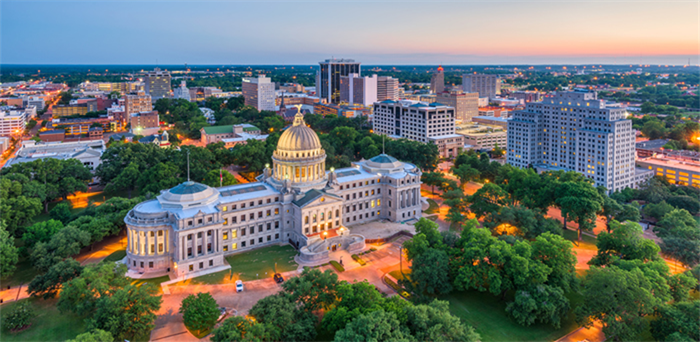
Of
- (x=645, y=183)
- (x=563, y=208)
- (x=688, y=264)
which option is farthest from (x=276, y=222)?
(x=645, y=183)

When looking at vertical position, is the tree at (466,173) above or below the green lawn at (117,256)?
above

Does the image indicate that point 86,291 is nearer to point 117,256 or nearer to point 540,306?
point 117,256

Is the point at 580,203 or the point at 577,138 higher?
the point at 577,138

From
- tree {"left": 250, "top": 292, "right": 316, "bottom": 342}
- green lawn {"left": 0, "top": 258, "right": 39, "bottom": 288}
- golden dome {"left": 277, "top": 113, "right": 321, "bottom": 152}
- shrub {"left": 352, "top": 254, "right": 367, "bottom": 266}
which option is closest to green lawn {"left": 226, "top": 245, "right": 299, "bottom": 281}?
shrub {"left": 352, "top": 254, "right": 367, "bottom": 266}

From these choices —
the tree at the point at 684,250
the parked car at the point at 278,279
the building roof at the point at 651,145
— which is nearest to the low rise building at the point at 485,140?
the building roof at the point at 651,145

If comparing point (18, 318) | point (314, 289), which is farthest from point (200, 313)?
point (18, 318)

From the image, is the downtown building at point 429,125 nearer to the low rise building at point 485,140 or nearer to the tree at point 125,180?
the low rise building at point 485,140

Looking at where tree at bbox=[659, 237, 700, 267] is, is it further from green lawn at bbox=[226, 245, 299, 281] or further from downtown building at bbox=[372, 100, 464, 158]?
downtown building at bbox=[372, 100, 464, 158]
